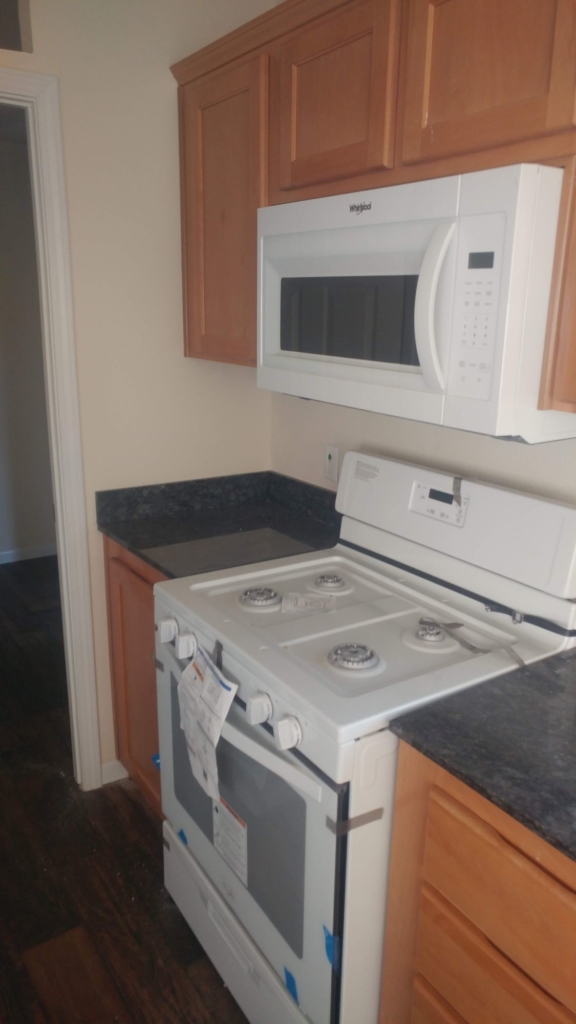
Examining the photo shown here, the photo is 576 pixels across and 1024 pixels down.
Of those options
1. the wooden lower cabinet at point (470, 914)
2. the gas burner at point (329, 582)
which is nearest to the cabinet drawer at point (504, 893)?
the wooden lower cabinet at point (470, 914)

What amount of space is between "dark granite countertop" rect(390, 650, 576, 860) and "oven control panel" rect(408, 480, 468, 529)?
363 mm

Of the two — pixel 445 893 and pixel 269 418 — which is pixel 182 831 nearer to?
pixel 445 893

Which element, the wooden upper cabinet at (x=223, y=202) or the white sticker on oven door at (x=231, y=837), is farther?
the wooden upper cabinet at (x=223, y=202)

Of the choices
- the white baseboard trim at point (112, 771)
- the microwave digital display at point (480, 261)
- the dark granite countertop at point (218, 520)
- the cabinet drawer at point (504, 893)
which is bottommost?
the white baseboard trim at point (112, 771)

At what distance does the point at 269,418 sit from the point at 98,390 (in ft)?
1.96

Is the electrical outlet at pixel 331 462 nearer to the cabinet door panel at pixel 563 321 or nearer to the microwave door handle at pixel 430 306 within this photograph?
the microwave door handle at pixel 430 306

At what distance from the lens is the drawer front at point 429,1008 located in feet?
3.74

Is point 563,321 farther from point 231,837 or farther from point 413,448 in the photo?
point 231,837

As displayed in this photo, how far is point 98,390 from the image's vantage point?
2.07 metres

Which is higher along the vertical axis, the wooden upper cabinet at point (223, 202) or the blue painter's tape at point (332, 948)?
the wooden upper cabinet at point (223, 202)

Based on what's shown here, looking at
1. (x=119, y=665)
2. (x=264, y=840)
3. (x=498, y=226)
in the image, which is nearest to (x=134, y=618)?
(x=119, y=665)

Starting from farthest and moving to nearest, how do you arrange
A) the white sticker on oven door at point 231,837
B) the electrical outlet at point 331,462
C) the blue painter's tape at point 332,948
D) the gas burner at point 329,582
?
the electrical outlet at point 331,462 → the gas burner at point 329,582 → the white sticker on oven door at point 231,837 → the blue painter's tape at point 332,948

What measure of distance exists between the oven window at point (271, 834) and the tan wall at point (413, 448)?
779mm

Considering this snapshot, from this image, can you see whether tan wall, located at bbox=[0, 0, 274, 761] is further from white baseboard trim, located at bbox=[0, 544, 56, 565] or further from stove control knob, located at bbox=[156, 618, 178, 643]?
white baseboard trim, located at bbox=[0, 544, 56, 565]
